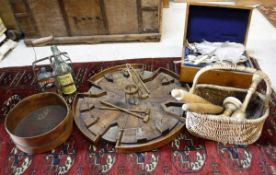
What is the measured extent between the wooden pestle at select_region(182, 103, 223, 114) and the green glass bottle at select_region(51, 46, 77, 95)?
0.80 meters

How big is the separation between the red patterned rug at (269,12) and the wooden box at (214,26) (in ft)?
3.19

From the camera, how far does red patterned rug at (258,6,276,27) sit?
237cm

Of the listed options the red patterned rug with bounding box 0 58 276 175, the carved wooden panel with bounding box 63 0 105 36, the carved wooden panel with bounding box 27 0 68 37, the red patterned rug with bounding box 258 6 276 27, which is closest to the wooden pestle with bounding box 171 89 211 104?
the red patterned rug with bounding box 0 58 276 175

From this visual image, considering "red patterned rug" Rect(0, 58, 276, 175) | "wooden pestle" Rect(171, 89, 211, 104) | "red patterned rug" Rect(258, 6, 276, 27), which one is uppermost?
"wooden pestle" Rect(171, 89, 211, 104)

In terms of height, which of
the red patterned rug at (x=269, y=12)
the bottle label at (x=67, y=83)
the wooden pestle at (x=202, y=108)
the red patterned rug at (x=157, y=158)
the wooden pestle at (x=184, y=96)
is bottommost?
the red patterned rug at (x=157, y=158)

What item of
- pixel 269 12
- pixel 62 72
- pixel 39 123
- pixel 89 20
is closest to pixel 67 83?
pixel 62 72

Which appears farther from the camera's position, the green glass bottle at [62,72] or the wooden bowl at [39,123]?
the green glass bottle at [62,72]

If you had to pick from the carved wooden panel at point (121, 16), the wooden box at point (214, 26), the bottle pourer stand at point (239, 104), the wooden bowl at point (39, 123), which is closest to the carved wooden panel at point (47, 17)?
the carved wooden panel at point (121, 16)

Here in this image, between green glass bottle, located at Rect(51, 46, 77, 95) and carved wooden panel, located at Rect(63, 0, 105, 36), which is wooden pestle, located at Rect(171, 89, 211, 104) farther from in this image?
carved wooden panel, located at Rect(63, 0, 105, 36)

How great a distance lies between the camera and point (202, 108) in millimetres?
1076

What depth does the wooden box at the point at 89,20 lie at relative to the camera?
2.03 metres

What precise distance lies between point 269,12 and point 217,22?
134 cm

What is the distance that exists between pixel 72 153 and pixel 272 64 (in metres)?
1.55

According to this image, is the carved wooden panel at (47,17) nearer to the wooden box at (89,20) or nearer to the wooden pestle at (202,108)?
the wooden box at (89,20)
